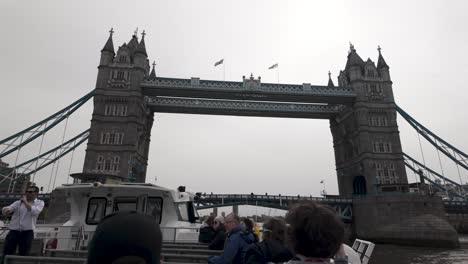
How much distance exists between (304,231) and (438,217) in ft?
125

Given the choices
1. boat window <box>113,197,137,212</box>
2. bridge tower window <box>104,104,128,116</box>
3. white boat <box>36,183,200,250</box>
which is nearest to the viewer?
white boat <box>36,183,200,250</box>

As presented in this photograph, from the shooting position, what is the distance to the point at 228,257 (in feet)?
10.5

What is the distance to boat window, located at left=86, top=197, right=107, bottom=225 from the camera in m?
7.38

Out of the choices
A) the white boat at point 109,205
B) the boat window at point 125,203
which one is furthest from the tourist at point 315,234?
the boat window at point 125,203

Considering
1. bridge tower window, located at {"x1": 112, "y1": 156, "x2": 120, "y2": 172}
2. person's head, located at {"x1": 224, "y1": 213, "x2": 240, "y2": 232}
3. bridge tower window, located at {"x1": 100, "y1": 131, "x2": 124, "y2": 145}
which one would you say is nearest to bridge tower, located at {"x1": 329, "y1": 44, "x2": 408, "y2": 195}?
bridge tower window, located at {"x1": 112, "y1": 156, "x2": 120, "y2": 172}

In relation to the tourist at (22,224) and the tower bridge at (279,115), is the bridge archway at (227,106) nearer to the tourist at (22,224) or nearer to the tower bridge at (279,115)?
the tower bridge at (279,115)

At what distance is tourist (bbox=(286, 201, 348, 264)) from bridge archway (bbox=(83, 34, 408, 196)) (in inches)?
1410

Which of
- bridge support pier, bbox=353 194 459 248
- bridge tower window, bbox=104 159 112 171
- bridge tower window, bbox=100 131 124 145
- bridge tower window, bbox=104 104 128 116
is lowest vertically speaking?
bridge support pier, bbox=353 194 459 248

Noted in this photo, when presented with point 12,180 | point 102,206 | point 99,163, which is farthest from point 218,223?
point 12,180

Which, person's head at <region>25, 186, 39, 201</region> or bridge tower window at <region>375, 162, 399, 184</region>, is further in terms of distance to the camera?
bridge tower window at <region>375, 162, 399, 184</region>

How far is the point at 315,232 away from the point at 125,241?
4.53 ft

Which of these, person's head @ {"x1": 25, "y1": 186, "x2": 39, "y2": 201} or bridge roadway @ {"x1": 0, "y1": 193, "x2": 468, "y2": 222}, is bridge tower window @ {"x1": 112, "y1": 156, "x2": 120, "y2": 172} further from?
person's head @ {"x1": 25, "y1": 186, "x2": 39, "y2": 201}

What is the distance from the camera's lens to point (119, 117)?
124 feet

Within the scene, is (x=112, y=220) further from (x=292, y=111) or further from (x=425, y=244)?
(x=292, y=111)
